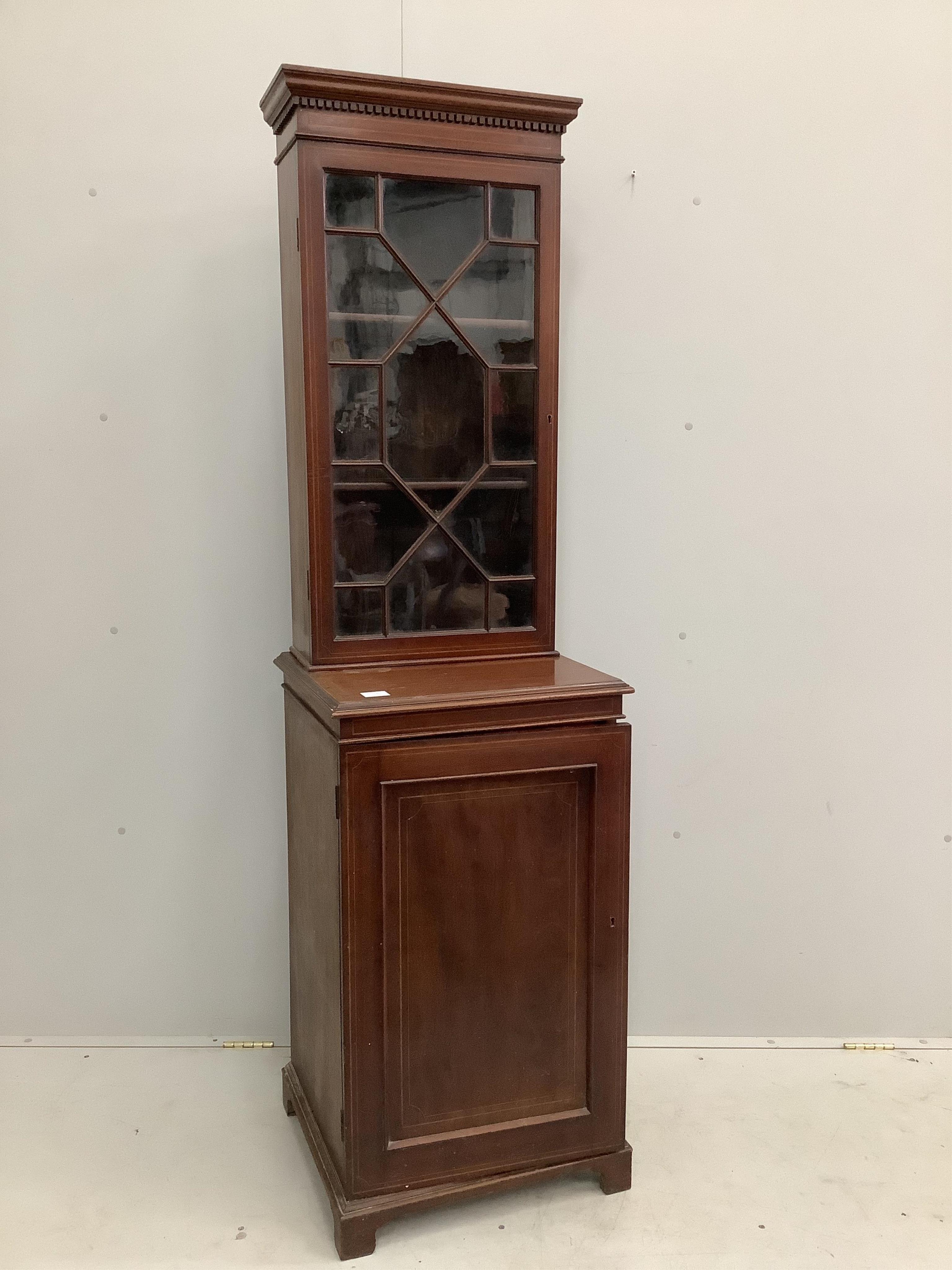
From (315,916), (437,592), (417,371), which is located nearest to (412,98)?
(417,371)

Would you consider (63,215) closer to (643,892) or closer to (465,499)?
(465,499)

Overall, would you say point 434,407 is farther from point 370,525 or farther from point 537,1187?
point 537,1187

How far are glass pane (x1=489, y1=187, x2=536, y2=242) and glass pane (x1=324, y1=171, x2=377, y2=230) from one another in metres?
0.22

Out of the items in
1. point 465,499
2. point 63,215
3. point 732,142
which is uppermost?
point 732,142

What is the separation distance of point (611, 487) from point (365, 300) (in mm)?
751

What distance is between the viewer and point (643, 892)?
254cm

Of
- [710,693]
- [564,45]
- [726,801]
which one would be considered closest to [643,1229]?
[726,801]

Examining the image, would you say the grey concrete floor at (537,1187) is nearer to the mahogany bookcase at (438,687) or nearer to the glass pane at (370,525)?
the mahogany bookcase at (438,687)

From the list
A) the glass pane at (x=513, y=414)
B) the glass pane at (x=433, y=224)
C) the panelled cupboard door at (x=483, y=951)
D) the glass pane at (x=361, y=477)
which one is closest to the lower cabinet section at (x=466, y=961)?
the panelled cupboard door at (x=483, y=951)

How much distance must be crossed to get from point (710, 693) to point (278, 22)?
171 cm

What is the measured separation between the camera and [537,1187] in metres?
2.04

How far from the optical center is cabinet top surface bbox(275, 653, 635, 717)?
1.75 meters

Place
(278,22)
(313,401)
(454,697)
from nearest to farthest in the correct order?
1. (454,697)
2. (313,401)
3. (278,22)

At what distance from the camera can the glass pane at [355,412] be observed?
1931mm
